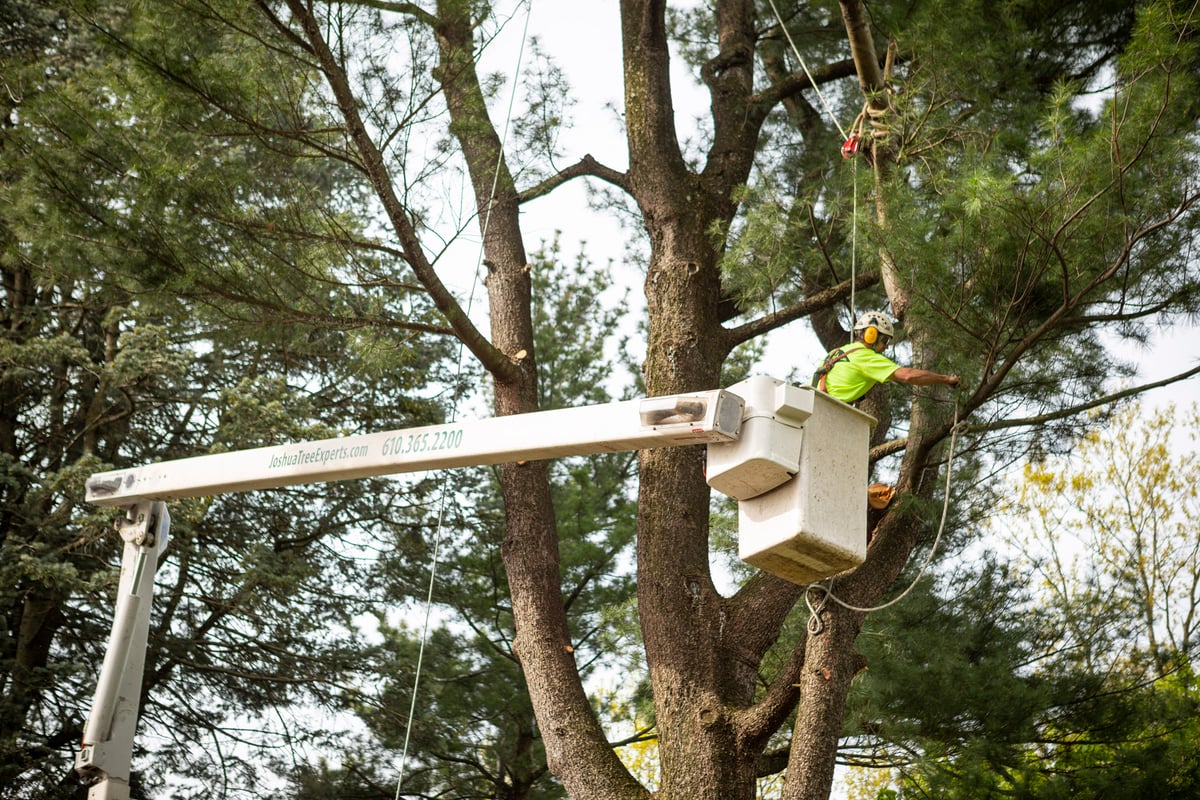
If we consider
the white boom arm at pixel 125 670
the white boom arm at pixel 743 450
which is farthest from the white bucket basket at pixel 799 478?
the white boom arm at pixel 125 670

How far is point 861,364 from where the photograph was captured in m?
4.41

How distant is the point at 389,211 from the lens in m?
5.38

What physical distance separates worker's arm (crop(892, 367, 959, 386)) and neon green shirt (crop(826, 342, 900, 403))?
0.29 ft

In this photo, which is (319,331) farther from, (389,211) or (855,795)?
(855,795)

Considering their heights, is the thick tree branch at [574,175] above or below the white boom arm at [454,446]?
above

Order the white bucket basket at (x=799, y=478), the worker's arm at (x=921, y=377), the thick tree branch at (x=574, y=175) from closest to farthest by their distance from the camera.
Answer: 1. the white bucket basket at (x=799, y=478)
2. the worker's arm at (x=921, y=377)
3. the thick tree branch at (x=574, y=175)

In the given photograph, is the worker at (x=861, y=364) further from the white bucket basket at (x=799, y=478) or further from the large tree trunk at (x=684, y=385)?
the large tree trunk at (x=684, y=385)

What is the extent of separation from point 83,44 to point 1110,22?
6460mm

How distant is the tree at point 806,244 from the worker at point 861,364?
0.86 feet

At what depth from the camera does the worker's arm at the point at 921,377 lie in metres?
4.17

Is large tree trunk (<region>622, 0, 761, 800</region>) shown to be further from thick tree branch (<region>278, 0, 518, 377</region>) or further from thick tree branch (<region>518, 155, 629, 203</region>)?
thick tree branch (<region>278, 0, 518, 377</region>)

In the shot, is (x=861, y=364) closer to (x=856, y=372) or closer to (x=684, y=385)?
(x=856, y=372)

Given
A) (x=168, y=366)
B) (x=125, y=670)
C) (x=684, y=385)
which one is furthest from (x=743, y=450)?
(x=168, y=366)

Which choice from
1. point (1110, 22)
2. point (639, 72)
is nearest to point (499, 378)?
point (639, 72)
